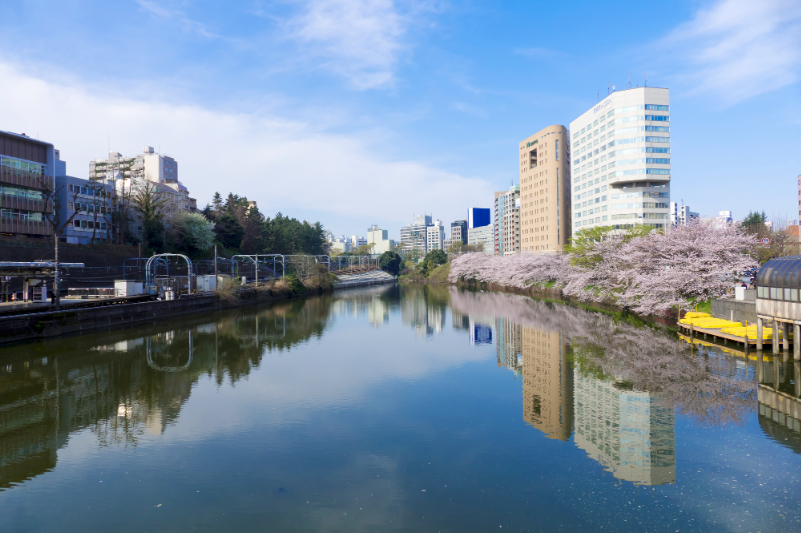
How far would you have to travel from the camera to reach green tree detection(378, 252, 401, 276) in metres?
113

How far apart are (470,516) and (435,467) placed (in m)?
1.77

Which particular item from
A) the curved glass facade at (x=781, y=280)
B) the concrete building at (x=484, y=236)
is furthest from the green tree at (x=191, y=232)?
the concrete building at (x=484, y=236)

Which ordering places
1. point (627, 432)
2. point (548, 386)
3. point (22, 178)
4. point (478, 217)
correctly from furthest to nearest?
point (478, 217)
point (22, 178)
point (548, 386)
point (627, 432)

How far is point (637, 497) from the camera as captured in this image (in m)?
7.87

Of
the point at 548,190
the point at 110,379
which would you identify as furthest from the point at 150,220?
the point at 548,190

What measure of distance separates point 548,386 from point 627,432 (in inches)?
165

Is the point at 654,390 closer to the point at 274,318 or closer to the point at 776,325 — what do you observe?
the point at 776,325

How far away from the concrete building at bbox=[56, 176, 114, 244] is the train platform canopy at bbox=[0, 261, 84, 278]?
19071 millimetres

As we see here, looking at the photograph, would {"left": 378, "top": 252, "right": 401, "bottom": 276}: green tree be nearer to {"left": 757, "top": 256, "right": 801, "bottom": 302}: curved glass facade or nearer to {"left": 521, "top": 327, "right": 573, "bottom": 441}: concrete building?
{"left": 521, "top": 327, "right": 573, "bottom": 441}: concrete building

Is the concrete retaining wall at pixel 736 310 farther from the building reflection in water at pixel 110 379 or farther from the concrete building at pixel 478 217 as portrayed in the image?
the concrete building at pixel 478 217

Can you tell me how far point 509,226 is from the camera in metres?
120

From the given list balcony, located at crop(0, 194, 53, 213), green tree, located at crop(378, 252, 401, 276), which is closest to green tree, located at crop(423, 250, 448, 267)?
green tree, located at crop(378, 252, 401, 276)

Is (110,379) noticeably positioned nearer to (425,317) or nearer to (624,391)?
(624,391)

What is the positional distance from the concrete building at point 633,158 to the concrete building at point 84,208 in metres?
62.4
